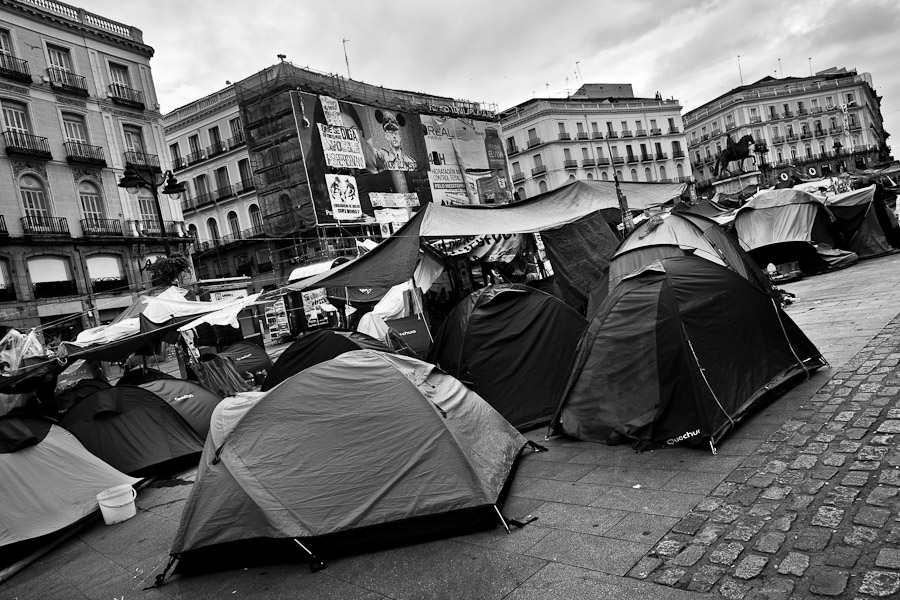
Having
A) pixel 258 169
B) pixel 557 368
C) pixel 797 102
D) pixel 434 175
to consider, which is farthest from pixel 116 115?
pixel 797 102

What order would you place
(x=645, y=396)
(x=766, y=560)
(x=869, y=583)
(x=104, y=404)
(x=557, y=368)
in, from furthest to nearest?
(x=104, y=404)
(x=557, y=368)
(x=645, y=396)
(x=766, y=560)
(x=869, y=583)

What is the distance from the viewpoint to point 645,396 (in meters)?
5.31

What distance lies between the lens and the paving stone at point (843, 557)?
3088mm

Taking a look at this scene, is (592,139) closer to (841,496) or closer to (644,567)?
(841,496)

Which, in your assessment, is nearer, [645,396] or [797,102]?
[645,396]

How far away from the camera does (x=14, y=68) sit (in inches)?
988

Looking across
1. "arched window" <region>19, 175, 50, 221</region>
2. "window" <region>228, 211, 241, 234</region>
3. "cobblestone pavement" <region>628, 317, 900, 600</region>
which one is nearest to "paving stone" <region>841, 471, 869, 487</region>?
"cobblestone pavement" <region>628, 317, 900, 600</region>

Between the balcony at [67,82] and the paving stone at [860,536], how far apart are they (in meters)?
32.6

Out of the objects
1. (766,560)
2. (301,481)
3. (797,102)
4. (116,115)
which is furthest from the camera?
(797,102)

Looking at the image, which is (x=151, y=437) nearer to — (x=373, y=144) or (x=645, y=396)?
(x=645, y=396)

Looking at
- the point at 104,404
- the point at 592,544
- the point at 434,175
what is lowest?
the point at 592,544

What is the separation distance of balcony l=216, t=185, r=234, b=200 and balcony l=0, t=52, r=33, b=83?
16.6 meters

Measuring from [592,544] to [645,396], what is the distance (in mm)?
1852

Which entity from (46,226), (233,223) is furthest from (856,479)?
(233,223)
